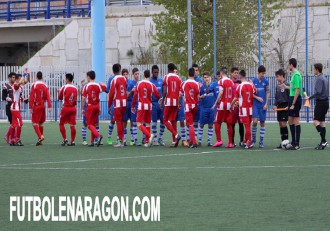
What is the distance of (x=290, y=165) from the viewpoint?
17578mm

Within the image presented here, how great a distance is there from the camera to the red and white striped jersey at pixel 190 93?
23.0 m

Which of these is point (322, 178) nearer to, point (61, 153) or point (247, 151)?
point (247, 151)

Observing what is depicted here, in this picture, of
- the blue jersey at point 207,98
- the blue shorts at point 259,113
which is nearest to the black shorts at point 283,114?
the blue shorts at point 259,113

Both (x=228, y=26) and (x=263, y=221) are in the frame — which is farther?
(x=228, y=26)

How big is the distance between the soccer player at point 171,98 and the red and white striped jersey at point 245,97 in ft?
5.26

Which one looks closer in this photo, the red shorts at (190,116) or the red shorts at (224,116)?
the red shorts at (190,116)

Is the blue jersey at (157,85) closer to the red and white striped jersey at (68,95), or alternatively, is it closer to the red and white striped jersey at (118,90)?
the red and white striped jersey at (118,90)

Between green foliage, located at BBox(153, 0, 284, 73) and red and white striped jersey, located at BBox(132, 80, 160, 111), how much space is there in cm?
1478

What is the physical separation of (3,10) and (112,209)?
4907cm

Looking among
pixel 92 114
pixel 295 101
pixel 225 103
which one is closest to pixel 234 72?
pixel 225 103

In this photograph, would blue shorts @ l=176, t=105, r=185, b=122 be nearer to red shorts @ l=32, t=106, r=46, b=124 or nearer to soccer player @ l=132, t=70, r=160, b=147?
soccer player @ l=132, t=70, r=160, b=147

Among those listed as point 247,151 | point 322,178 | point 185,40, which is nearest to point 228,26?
point 185,40

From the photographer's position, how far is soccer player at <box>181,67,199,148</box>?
23.0 meters

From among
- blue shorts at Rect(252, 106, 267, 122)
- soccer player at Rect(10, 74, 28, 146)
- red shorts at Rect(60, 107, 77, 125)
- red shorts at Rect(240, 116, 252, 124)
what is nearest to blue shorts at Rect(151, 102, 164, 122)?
red shorts at Rect(60, 107, 77, 125)
